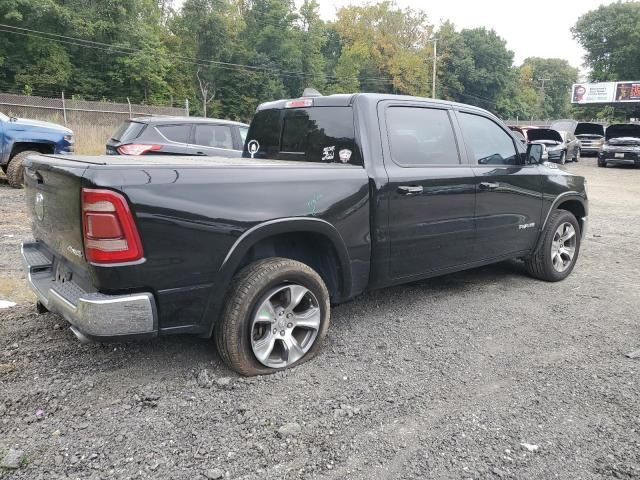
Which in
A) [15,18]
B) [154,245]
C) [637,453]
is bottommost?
[637,453]

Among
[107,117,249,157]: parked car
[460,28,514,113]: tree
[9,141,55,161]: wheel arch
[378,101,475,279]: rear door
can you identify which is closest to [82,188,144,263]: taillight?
[378,101,475,279]: rear door

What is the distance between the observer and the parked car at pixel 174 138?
351 inches

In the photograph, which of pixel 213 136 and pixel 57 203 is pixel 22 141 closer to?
pixel 213 136

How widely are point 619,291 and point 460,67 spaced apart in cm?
7426

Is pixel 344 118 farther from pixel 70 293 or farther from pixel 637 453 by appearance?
pixel 637 453

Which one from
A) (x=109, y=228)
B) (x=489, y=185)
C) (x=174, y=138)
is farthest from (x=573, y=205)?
(x=174, y=138)

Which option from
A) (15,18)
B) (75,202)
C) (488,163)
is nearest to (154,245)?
(75,202)

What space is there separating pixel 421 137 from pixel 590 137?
2726 cm

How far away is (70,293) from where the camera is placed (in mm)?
2902

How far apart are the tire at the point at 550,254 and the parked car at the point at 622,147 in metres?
18.0

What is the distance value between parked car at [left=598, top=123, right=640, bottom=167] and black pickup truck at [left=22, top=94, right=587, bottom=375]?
737 inches

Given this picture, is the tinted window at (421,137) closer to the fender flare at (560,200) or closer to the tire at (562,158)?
the fender flare at (560,200)

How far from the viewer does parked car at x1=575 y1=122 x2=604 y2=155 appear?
2708 centimetres

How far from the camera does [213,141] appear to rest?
9.52 metres
